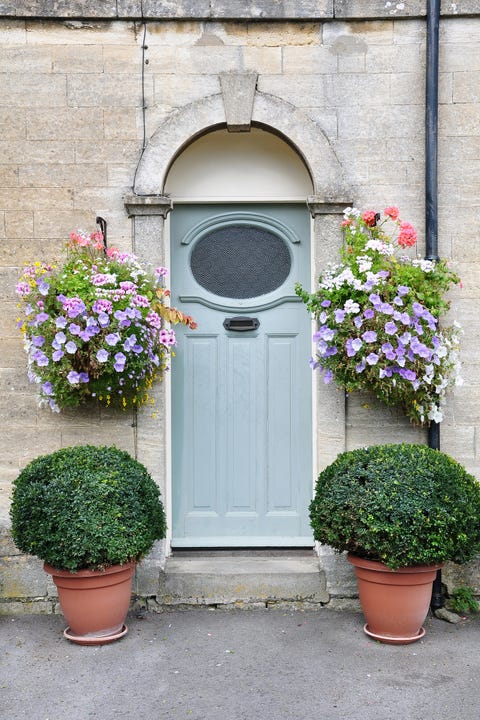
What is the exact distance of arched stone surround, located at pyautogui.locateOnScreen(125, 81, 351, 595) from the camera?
211 inches

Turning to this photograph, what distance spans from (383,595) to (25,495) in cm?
219

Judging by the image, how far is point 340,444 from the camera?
5344 mm

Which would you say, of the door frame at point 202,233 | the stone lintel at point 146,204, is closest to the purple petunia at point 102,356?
the door frame at point 202,233

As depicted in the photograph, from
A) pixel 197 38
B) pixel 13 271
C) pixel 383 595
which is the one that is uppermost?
pixel 197 38

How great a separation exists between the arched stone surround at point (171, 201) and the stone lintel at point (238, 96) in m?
0.03

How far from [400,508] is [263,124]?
2.76 metres

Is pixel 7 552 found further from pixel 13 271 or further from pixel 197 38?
pixel 197 38

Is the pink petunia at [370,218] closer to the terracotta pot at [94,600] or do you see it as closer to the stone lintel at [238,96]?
the stone lintel at [238,96]

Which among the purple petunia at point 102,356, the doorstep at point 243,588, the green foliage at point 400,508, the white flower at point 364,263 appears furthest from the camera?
the doorstep at point 243,588

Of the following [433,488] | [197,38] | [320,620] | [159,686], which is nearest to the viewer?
[159,686]

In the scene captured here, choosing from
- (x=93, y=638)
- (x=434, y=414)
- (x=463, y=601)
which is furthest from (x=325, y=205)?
(x=93, y=638)

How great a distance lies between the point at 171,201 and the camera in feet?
17.8

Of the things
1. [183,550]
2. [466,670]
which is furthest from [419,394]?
[183,550]

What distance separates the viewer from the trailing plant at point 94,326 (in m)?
4.85
